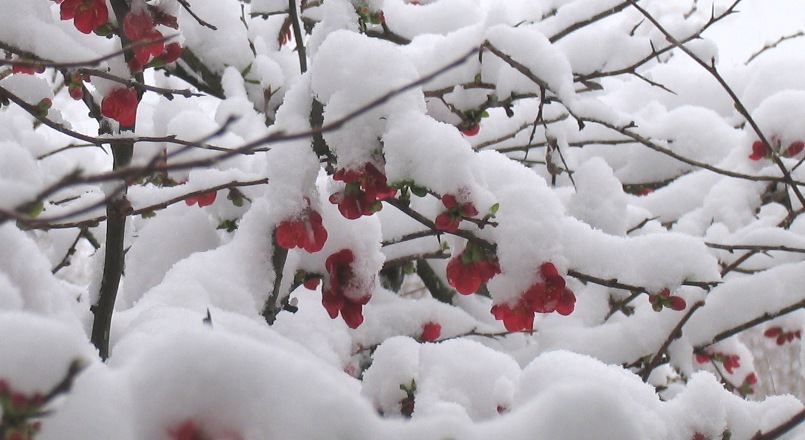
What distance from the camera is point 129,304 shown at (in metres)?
1.94

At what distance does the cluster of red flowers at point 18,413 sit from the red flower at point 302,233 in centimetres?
66

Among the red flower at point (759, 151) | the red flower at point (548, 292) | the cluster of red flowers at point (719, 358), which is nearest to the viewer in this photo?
the red flower at point (548, 292)

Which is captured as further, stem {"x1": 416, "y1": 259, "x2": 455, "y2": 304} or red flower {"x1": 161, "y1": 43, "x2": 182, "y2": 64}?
stem {"x1": 416, "y1": 259, "x2": 455, "y2": 304}

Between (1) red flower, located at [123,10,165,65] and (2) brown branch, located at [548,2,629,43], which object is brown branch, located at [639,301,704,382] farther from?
(1) red flower, located at [123,10,165,65]

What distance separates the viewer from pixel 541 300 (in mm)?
1118

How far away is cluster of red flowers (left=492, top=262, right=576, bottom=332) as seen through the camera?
112 cm

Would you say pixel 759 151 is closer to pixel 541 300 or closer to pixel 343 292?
pixel 541 300

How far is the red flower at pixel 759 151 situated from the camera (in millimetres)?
2135

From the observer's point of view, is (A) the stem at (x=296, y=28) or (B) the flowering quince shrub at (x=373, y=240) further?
(A) the stem at (x=296, y=28)

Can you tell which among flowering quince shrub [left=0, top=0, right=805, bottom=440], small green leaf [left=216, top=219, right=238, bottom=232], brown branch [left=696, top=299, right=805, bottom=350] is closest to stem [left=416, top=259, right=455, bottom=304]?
flowering quince shrub [left=0, top=0, right=805, bottom=440]

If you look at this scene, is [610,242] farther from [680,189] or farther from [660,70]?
[660,70]

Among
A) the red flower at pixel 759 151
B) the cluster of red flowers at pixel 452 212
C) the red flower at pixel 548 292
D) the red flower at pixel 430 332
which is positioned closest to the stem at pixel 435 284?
the red flower at pixel 430 332

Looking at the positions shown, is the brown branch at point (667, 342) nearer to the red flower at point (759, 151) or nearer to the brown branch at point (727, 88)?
the brown branch at point (727, 88)

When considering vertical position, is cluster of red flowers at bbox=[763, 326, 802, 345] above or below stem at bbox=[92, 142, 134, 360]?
below
